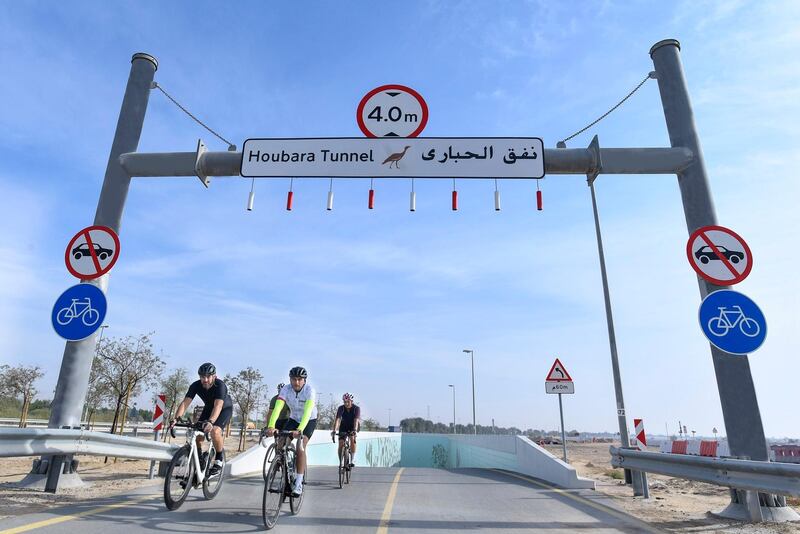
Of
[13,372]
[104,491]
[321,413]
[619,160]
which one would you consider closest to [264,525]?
[104,491]

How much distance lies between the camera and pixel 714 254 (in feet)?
22.8

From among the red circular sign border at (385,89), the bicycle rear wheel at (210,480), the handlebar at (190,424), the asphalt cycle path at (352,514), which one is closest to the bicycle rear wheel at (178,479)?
the asphalt cycle path at (352,514)

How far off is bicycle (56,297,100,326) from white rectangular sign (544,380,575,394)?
11342mm

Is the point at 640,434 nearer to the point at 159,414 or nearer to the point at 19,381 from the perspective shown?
the point at 159,414

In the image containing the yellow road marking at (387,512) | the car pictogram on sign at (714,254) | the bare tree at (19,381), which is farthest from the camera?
the bare tree at (19,381)

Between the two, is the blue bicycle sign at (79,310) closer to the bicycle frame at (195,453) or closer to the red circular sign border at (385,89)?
the bicycle frame at (195,453)

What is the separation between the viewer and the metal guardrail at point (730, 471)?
5.14 meters

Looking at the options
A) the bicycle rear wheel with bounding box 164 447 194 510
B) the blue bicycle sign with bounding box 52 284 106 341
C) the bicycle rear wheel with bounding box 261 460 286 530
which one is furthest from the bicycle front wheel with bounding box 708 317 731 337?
the blue bicycle sign with bounding box 52 284 106 341

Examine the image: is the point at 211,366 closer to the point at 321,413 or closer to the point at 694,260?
the point at 694,260

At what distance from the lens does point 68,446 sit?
6.73 m

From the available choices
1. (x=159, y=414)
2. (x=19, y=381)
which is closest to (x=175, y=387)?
(x=19, y=381)

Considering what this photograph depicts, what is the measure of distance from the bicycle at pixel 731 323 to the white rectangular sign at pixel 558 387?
784cm

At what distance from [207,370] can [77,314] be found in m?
2.03

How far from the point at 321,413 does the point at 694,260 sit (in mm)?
68197
